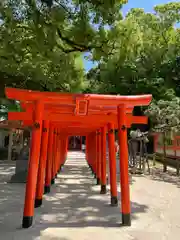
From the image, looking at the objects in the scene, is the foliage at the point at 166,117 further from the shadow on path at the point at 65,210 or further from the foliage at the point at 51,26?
the foliage at the point at 51,26

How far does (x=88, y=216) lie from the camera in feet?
17.7

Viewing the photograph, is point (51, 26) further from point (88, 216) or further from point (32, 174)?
point (88, 216)

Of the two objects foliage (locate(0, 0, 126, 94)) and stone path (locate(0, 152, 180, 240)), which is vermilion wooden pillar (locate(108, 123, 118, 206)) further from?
foliage (locate(0, 0, 126, 94))

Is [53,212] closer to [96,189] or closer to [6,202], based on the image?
[6,202]

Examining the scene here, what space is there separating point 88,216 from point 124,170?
1.30 metres

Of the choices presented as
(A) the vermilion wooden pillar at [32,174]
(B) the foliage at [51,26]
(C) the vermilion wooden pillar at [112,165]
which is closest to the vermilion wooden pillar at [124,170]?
(C) the vermilion wooden pillar at [112,165]

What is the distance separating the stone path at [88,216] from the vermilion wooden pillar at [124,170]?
23 centimetres

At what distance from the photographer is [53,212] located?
568cm

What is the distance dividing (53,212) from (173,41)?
79.6ft

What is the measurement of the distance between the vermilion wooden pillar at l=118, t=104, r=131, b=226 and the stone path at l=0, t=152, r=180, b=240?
23 centimetres

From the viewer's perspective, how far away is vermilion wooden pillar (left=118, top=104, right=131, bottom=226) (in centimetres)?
478

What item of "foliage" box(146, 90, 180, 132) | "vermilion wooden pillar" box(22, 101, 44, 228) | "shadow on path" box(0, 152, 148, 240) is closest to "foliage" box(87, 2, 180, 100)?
"foliage" box(146, 90, 180, 132)

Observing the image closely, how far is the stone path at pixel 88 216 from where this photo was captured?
4.27 m

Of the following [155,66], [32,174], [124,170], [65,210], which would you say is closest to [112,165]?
[124,170]
